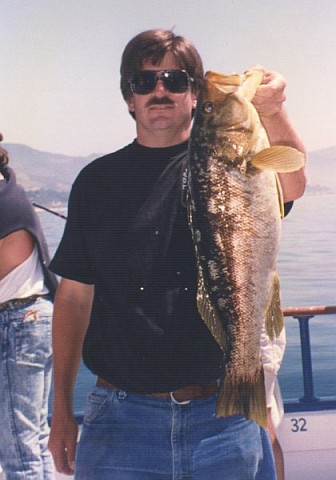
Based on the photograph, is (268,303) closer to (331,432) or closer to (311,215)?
(331,432)

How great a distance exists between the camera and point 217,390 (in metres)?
1.57

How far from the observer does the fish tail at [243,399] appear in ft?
4.71

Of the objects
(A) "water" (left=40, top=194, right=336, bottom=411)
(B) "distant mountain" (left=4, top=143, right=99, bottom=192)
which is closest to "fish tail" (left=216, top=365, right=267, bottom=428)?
(A) "water" (left=40, top=194, right=336, bottom=411)

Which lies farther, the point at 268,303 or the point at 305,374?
the point at 305,374

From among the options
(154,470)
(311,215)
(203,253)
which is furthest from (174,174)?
(311,215)

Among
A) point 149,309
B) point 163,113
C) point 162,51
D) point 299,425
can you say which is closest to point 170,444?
point 149,309

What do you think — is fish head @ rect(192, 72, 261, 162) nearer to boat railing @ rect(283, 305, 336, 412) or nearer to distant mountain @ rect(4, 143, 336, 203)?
boat railing @ rect(283, 305, 336, 412)

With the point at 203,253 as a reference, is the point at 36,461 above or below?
below

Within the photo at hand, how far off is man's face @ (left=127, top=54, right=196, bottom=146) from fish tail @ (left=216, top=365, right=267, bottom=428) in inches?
26.5

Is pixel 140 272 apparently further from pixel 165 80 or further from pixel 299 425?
pixel 299 425

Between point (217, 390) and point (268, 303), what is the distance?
11.4 inches

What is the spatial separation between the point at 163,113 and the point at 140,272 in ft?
1.42

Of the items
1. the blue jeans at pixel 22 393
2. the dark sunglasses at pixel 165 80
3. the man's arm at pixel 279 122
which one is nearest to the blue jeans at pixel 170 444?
the man's arm at pixel 279 122

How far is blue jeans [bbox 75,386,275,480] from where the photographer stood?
4.97 ft
